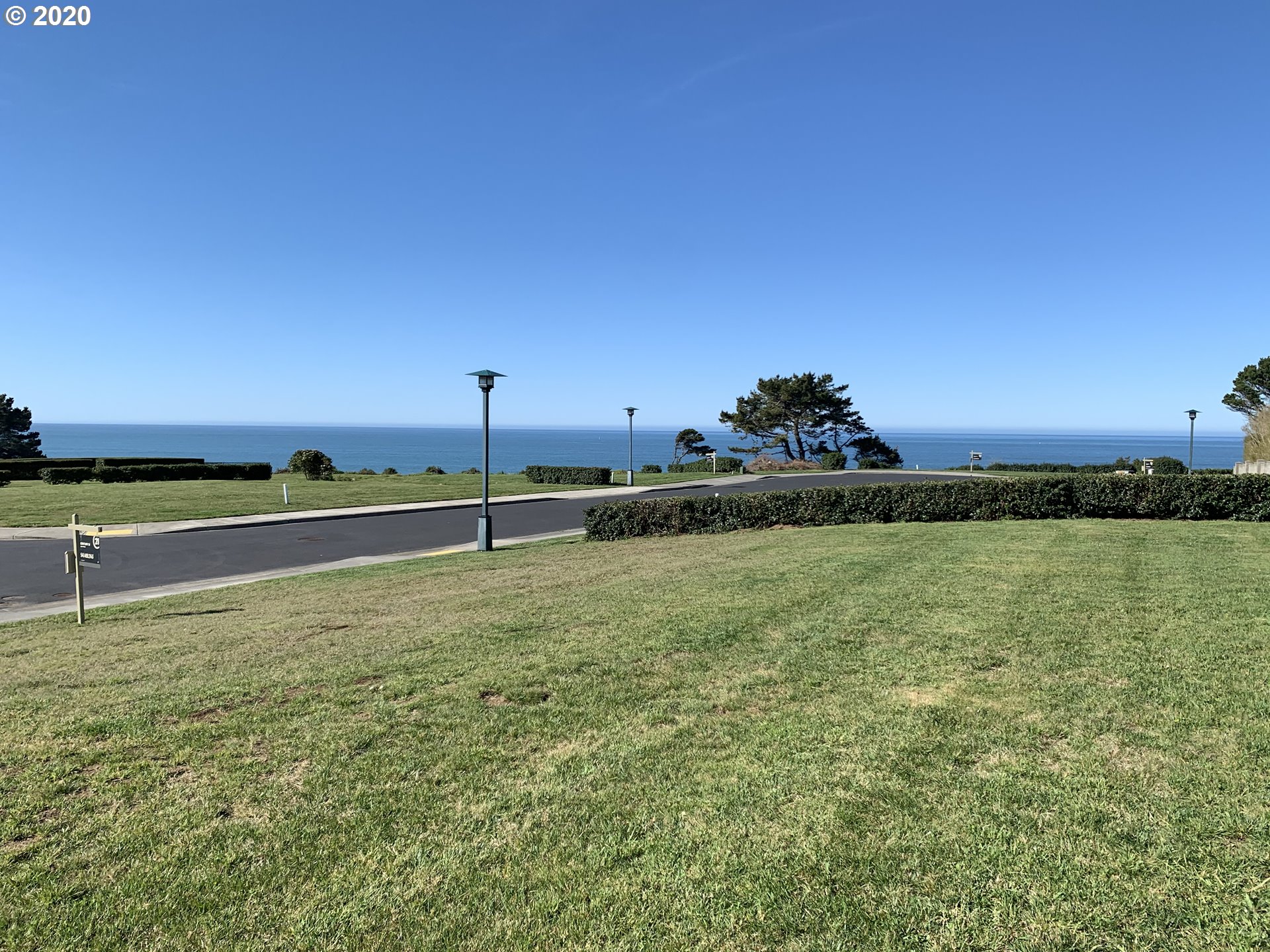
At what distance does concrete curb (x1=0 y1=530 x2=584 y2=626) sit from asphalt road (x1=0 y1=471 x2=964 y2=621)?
0.25 meters

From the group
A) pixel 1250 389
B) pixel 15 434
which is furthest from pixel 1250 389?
pixel 15 434

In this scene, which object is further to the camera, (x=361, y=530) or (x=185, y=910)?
(x=361, y=530)

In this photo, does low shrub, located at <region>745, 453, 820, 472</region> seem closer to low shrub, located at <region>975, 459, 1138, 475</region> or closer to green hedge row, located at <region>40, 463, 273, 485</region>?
low shrub, located at <region>975, 459, 1138, 475</region>

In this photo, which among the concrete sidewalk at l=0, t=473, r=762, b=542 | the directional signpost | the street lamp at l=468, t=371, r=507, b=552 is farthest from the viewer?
the concrete sidewalk at l=0, t=473, r=762, b=542

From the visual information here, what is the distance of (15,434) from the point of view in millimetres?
59156

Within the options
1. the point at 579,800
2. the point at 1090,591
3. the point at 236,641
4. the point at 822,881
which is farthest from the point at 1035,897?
the point at 236,641

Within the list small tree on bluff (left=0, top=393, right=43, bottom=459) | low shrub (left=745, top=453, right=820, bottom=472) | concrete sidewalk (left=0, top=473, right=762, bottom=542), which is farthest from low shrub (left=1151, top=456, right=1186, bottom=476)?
small tree on bluff (left=0, top=393, right=43, bottom=459)

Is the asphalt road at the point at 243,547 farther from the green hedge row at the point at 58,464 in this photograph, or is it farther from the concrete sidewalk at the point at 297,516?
the green hedge row at the point at 58,464

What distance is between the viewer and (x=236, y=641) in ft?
23.9

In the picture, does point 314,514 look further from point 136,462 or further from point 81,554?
point 136,462

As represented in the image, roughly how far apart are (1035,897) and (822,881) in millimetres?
818

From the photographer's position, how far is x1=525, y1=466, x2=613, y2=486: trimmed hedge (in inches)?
1351

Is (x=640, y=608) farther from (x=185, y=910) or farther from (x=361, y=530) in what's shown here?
(x=361, y=530)

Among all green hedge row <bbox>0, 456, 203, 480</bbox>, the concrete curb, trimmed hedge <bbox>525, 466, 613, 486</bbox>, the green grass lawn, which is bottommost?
the concrete curb
